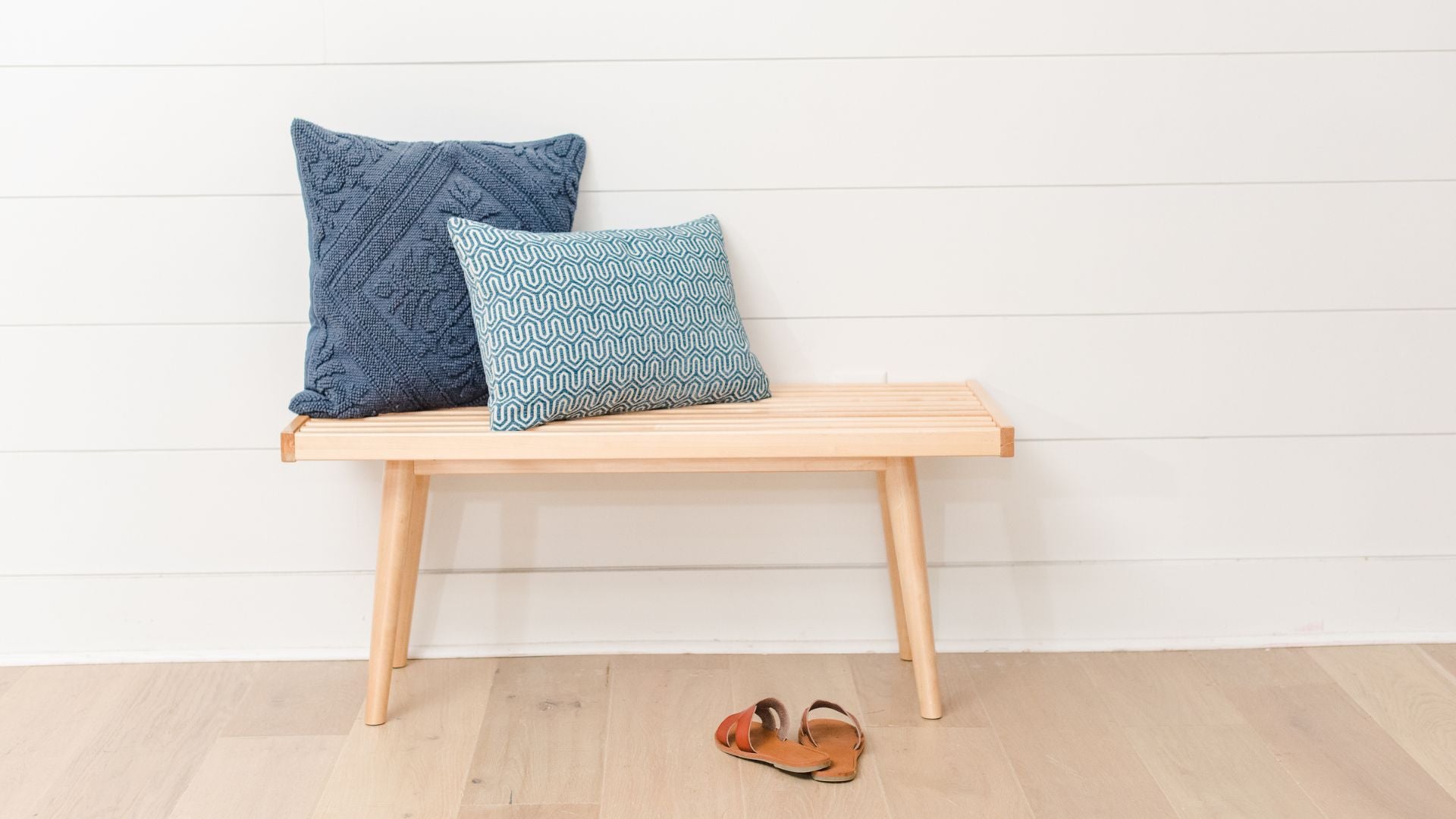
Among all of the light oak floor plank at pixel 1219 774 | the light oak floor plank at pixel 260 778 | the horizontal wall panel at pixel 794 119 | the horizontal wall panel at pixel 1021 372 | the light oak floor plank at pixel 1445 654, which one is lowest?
the light oak floor plank at pixel 1219 774

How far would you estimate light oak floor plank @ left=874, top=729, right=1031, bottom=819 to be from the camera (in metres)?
1.68

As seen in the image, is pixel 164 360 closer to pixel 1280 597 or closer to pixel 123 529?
pixel 123 529

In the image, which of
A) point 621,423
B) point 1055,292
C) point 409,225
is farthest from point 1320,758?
point 409,225

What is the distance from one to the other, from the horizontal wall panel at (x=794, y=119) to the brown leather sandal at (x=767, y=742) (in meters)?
0.89

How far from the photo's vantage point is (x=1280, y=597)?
7.35 ft

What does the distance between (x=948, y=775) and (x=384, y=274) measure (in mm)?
1155

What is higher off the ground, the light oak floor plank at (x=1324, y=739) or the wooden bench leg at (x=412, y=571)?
the wooden bench leg at (x=412, y=571)

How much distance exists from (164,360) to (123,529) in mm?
328

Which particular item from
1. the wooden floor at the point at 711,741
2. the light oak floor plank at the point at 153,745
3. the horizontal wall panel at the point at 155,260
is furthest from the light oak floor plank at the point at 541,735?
the horizontal wall panel at the point at 155,260

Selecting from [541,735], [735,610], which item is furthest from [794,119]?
[541,735]

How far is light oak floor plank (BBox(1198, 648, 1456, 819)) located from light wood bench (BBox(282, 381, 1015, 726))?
0.55 m

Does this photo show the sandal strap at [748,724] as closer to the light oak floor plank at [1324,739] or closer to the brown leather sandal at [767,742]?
the brown leather sandal at [767,742]

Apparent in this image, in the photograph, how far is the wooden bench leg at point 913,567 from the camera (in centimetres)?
187

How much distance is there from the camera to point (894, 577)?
2.15 m
